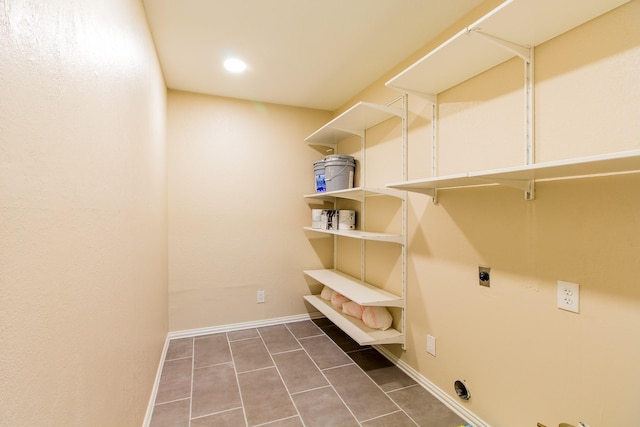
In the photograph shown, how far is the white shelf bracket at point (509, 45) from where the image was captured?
1.31 m

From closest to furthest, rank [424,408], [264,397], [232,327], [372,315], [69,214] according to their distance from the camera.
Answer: [69,214] < [424,408] < [264,397] < [372,315] < [232,327]

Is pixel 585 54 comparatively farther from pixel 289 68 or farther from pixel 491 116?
pixel 289 68

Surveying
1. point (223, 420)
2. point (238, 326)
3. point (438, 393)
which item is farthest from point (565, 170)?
point (238, 326)

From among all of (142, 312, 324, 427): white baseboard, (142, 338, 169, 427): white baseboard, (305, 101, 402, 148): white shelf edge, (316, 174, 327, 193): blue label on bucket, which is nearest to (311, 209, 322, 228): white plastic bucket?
(316, 174, 327, 193): blue label on bucket

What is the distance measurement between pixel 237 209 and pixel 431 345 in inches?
85.4

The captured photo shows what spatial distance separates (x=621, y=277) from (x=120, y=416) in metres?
2.01

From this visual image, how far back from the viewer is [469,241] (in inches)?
67.9

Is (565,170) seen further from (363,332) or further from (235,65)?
(235,65)

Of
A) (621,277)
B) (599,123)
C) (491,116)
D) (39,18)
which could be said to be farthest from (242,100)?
(621,277)

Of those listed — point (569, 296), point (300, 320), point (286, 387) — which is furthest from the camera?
point (300, 320)

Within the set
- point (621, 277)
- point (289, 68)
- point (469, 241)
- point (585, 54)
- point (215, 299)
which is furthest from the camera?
point (215, 299)

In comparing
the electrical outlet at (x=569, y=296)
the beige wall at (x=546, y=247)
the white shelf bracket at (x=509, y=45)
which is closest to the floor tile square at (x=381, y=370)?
the beige wall at (x=546, y=247)

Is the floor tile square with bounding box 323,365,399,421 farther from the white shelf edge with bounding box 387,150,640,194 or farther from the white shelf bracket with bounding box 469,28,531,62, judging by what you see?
the white shelf bracket with bounding box 469,28,531,62

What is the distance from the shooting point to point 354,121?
2.60 m
